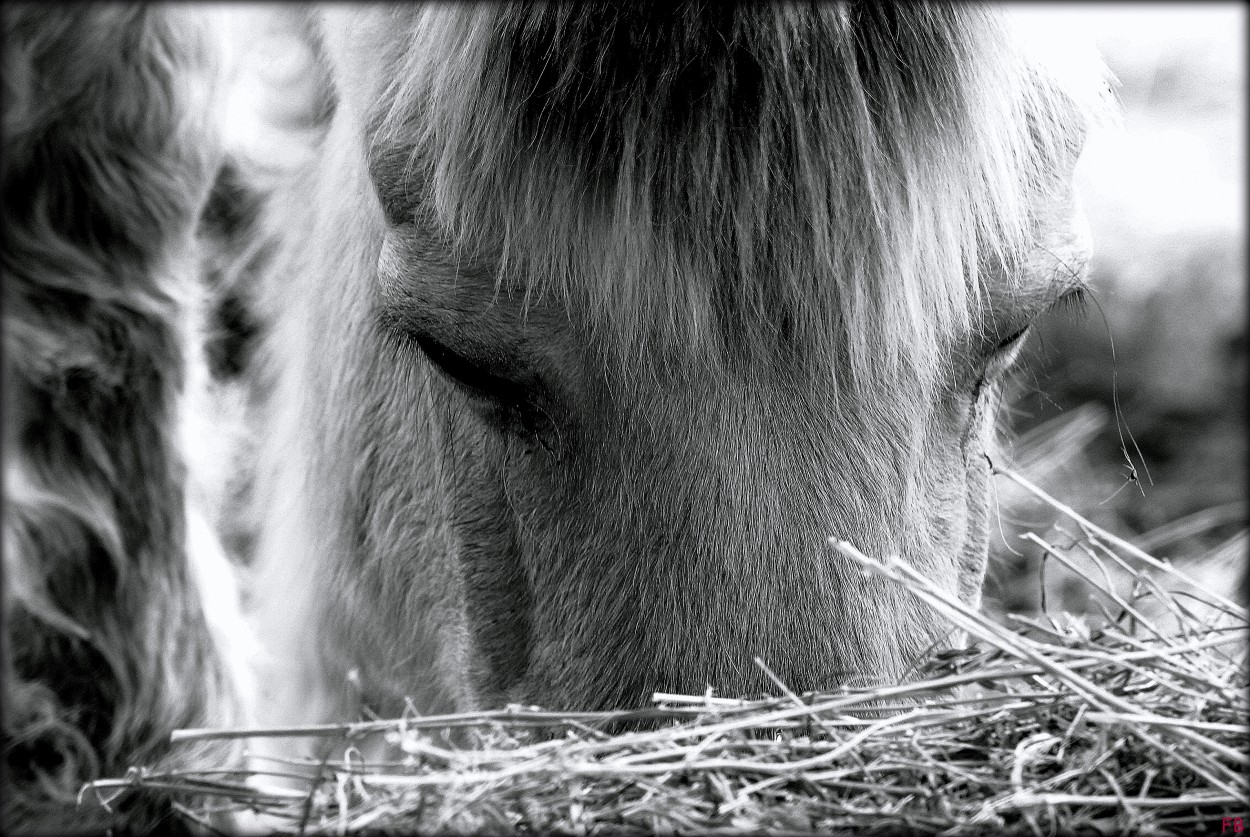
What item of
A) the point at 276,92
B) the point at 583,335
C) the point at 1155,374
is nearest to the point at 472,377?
the point at 583,335

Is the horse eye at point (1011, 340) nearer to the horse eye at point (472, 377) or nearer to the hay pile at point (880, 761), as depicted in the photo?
the hay pile at point (880, 761)

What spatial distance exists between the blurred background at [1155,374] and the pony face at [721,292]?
57.7 inches

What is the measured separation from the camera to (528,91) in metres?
1.48

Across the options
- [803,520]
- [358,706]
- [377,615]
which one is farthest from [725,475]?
[358,706]

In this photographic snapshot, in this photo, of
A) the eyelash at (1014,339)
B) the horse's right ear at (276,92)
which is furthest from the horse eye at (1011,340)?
the horse's right ear at (276,92)

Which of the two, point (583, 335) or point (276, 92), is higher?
point (276, 92)

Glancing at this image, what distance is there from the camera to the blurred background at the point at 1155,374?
3.91 metres

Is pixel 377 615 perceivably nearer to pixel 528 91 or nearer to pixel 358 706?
pixel 358 706

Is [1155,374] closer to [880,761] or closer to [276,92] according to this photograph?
[276,92]

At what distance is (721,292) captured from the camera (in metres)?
1.49

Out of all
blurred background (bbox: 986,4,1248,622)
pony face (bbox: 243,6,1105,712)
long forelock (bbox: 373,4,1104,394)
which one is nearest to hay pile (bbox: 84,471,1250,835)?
pony face (bbox: 243,6,1105,712)

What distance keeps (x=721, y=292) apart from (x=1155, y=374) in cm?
408

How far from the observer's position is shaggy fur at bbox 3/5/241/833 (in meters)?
1.89

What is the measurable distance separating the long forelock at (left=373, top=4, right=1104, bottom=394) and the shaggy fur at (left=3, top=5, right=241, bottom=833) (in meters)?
0.66
